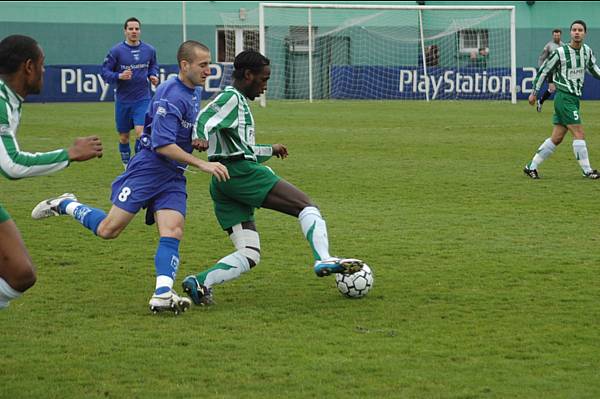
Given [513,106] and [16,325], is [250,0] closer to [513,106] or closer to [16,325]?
[513,106]

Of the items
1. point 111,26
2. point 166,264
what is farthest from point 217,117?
point 111,26

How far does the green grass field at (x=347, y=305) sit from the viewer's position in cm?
518

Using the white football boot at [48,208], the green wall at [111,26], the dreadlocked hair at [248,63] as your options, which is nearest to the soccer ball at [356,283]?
the dreadlocked hair at [248,63]

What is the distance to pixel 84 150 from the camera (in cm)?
530

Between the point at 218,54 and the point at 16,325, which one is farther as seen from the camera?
the point at 218,54

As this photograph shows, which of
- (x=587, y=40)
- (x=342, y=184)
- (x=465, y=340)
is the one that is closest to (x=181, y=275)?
(x=465, y=340)

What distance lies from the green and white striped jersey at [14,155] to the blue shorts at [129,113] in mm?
10355

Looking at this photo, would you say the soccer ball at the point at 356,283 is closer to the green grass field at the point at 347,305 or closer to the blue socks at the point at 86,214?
the green grass field at the point at 347,305

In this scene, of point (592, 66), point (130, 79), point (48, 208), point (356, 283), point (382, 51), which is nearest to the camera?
point (356, 283)

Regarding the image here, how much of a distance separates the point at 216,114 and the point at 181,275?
1686mm

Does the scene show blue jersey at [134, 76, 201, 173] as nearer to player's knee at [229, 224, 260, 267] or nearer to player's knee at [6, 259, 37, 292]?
player's knee at [229, 224, 260, 267]

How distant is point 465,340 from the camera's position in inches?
233

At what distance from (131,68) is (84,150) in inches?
428

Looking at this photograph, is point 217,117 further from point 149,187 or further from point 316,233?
point 316,233
